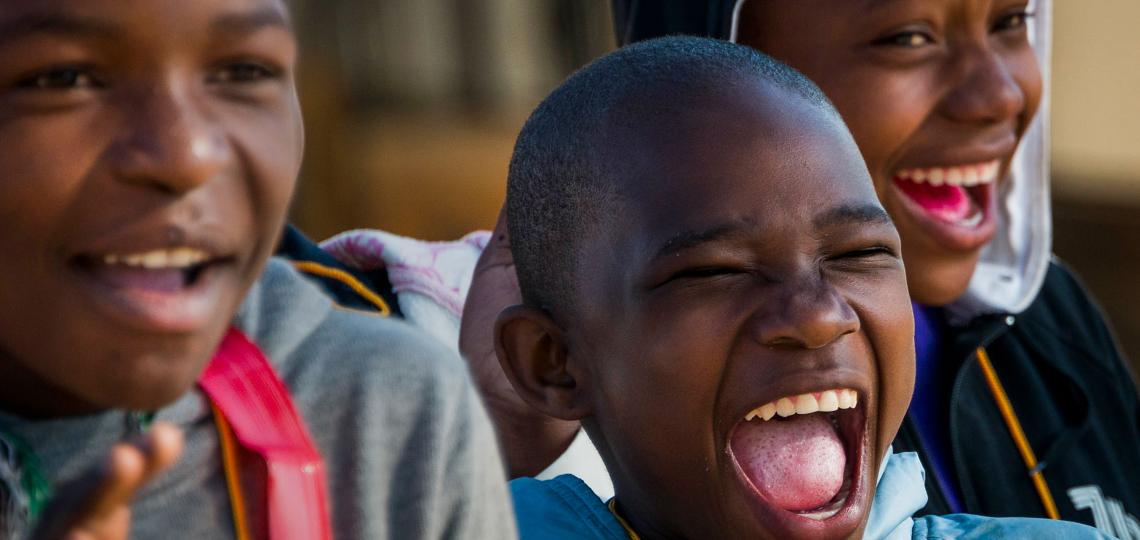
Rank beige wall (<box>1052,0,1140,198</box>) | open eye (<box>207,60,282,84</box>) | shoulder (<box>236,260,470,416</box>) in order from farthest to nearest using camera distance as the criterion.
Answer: beige wall (<box>1052,0,1140,198</box>)
shoulder (<box>236,260,470,416</box>)
open eye (<box>207,60,282,84</box>)

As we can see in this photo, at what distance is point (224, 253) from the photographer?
1484 millimetres

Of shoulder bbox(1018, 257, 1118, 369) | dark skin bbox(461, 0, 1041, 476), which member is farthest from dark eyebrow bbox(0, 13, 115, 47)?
shoulder bbox(1018, 257, 1118, 369)

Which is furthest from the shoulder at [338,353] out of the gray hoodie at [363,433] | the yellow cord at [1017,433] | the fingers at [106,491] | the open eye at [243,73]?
the yellow cord at [1017,433]

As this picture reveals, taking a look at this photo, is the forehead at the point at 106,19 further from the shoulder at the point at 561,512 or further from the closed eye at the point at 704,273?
the shoulder at the point at 561,512

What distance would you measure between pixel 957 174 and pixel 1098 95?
5.22 m

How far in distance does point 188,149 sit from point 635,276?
0.73 meters

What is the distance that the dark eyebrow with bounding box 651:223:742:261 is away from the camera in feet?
6.43

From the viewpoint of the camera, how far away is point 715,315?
1951 millimetres

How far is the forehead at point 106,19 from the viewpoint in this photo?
1386 millimetres

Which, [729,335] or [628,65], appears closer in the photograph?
[729,335]

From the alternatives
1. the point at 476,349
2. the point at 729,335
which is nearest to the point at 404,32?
the point at 476,349

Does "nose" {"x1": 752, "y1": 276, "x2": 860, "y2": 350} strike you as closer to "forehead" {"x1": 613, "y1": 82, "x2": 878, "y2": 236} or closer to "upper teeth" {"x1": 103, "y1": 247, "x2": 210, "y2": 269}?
"forehead" {"x1": 613, "y1": 82, "x2": 878, "y2": 236}

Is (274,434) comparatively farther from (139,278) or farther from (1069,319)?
(1069,319)

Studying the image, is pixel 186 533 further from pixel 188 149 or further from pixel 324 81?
pixel 324 81
